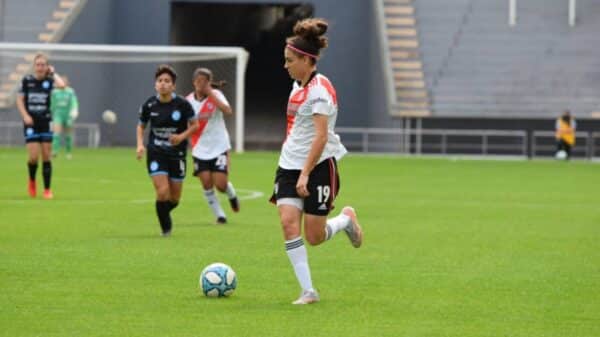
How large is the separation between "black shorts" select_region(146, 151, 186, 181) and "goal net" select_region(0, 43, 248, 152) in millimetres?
25351

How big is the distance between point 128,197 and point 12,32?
81.9ft

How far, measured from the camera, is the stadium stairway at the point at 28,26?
143ft

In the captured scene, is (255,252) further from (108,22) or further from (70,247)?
(108,22)

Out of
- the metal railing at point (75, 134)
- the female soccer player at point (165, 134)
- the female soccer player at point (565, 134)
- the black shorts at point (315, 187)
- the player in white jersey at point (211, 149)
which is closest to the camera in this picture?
the black shorts at point (315, 187)

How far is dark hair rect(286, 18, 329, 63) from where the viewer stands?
31.8ft

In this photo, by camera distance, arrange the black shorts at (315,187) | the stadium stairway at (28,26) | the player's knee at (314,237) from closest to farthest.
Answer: the black shorts at (315,187)
the player's knee at (314,237)
the stadium stairway at (28,26)

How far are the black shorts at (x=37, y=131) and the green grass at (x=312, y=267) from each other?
894 millimetres

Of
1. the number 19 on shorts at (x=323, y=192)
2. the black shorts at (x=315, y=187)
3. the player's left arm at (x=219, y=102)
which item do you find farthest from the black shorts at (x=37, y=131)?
the number 19 on shorts at (x=323, y=192)

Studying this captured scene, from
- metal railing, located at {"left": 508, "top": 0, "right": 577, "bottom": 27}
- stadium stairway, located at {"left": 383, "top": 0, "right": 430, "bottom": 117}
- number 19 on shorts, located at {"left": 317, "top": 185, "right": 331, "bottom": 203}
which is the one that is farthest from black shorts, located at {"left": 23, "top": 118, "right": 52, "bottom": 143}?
metal railing, located at {"left": 508, "top": 0, "right": 577, "bottom": 27}

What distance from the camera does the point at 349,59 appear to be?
46.7 meters

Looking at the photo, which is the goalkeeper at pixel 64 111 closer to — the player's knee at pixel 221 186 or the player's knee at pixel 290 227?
the player's knee at pixel 221 186


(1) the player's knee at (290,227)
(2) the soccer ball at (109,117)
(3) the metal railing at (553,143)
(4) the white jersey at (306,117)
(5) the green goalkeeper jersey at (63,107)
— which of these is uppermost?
(4) the white jersey at (306,117)

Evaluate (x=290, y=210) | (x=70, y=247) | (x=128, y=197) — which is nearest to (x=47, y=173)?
(x=128, y=197)

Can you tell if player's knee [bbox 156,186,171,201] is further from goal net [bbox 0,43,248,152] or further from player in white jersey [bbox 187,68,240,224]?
goal net [bbox 0,43,248,152]
